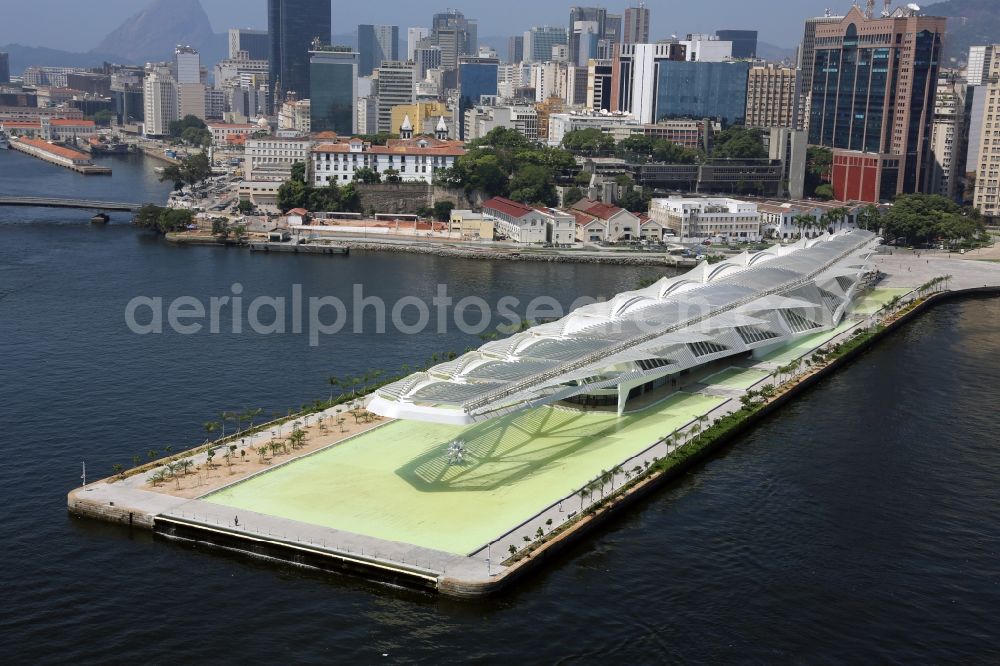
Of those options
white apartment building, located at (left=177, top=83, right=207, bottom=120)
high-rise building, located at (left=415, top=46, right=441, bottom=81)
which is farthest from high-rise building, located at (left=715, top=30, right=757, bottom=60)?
white apartment building, located at (left=177, top=83, right=207, bottom=120)

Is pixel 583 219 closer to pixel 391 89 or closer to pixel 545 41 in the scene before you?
pixel 391 89

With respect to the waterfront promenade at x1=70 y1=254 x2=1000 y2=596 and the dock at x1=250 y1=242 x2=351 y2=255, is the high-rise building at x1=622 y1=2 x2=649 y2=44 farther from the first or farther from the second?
the waterfront promenade at x1=70 y1=254 x2=1000 y2=596

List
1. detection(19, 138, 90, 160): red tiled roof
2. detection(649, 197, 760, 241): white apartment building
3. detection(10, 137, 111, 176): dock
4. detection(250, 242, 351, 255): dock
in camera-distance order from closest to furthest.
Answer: detection(250, 242, 351, 255): dock → detection(649, 197, 760, 241): white apartment building → detection(10, 137, 111, 176): dock → detection(19, 138, 90, 160): red tiled roof

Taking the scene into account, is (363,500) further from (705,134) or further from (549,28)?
(549,28)

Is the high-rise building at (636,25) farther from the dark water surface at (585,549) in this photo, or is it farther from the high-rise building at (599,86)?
the dark water surface at (585,549)

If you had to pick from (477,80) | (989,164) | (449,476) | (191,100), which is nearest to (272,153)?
(989,164)

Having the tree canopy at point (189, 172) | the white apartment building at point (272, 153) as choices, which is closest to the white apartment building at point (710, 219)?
the white apartment building at point (272, 153)

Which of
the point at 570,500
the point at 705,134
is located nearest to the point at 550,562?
the point at 570,500
